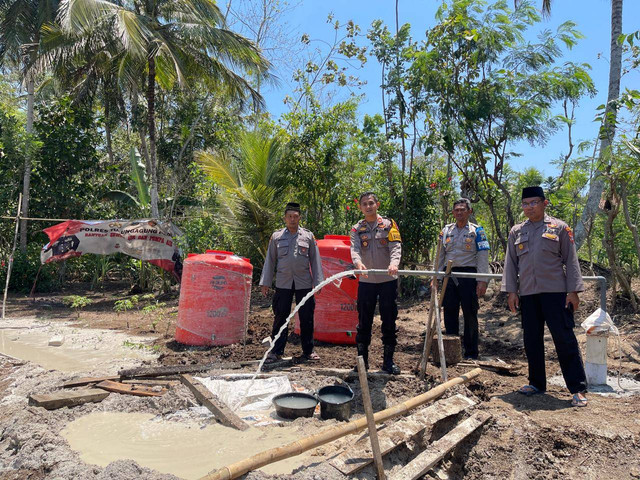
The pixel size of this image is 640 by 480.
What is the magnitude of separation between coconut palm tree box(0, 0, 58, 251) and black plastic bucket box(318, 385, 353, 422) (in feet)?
43.5

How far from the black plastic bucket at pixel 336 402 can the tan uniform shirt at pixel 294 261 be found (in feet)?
5.41

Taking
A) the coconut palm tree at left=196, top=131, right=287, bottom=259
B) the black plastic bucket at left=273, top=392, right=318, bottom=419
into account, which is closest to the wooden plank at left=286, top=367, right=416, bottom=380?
the black plastic bucket at left=273, top=392, right=318, bottom=419

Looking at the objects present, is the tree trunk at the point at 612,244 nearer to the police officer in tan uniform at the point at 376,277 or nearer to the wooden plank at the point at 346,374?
the police officer in tan uniform at the point at 376,277

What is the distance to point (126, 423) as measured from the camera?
12.1 feet

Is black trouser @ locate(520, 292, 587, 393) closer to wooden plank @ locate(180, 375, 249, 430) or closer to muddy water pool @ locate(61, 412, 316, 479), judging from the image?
muddy water pool @ locate(61, 412, 316, 479)

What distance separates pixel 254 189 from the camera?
10789 millimetres

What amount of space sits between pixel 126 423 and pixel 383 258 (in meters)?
2.75

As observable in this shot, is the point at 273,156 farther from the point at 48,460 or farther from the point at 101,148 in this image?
the point at 101,148

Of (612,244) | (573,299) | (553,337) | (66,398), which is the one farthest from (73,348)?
(612,244)

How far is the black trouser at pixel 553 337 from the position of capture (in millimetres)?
4066

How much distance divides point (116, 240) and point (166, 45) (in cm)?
534

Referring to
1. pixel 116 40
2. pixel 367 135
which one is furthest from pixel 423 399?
pixel 116 40

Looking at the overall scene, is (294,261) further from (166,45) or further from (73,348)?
(166,45)

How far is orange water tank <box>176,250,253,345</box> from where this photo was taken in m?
5.99
